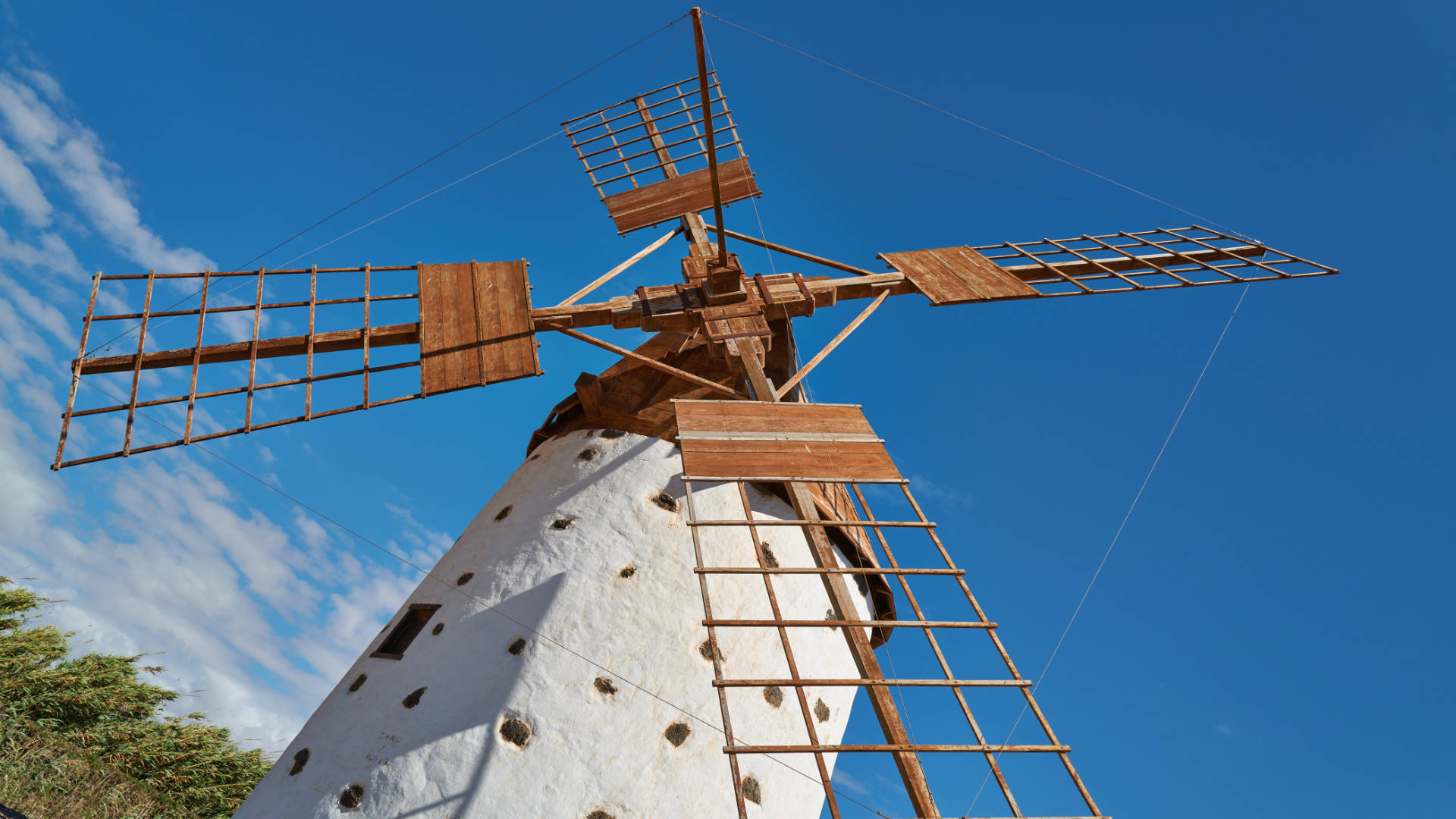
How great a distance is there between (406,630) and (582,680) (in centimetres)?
189

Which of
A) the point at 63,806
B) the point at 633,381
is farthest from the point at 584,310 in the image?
the point at 63,806

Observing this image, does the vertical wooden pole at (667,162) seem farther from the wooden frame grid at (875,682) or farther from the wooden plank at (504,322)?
the wooden frame grid at (875,682)

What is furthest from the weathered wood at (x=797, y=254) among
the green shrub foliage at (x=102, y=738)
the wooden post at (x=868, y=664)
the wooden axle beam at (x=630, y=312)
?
the green shrub foliage at (x=102, y=738)

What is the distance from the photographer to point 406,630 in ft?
21.3

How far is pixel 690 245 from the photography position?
9961mm

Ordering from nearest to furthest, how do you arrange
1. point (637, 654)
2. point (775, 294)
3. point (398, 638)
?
point (637, 654) → point (398, 638) → point (775, 294)

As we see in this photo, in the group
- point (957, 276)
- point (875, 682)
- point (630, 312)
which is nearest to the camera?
point (875, 682)

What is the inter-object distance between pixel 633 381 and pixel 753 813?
13.6ft

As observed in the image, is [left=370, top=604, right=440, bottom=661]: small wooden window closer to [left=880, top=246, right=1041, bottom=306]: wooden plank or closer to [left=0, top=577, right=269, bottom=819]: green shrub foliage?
[left=880, top=246, right=1041, bottom=306]: wooden plank

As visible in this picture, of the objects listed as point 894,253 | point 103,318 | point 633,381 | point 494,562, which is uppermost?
point 894,253

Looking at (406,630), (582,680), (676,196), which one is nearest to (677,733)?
(582,680)

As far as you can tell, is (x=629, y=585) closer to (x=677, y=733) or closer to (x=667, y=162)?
(x=677, y=733)

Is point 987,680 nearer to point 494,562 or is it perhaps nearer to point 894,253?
point 494,562

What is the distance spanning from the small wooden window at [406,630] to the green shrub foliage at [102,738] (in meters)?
7.99
